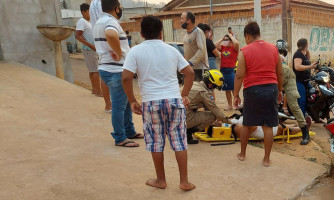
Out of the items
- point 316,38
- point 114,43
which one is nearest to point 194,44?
point 114,43

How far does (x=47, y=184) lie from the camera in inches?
109

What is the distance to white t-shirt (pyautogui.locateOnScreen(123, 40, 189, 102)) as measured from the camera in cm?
265

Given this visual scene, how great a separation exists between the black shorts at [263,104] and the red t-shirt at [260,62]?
0.24ft

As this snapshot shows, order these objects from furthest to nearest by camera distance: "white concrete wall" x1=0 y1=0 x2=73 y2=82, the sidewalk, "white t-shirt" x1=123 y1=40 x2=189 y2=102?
"white concrete wall" x1=0 y1=0 x2=73 y2=82 → the sidewalk → "white t-shirt" x1=123 y1=40 x2=189 y2=102

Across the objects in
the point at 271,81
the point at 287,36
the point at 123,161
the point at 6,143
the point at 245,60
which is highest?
the point at 287,36

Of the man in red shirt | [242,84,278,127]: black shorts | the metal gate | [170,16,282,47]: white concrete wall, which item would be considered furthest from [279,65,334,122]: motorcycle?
the metal gate

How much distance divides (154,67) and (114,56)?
1247 mm

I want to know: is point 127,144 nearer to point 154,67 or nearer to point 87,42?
point 154,67

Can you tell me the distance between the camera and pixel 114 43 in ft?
11.8

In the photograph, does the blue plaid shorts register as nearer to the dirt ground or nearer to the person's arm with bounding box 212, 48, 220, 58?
the dirt ground


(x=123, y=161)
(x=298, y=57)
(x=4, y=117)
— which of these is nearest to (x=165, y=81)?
(x=123, y=161)

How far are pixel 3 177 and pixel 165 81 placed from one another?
1.72 m

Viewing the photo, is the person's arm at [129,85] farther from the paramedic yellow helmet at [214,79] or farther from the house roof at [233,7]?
the house roof at [233,7]

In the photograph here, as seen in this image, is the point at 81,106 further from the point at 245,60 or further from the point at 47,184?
the point at 245,60
